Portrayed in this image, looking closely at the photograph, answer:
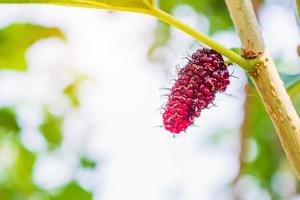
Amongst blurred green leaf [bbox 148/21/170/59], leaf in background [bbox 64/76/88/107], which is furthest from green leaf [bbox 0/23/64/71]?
blurred green leaf [bbox 148/21/170/59]

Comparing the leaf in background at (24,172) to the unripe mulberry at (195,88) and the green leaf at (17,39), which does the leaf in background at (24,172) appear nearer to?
the green leaf at (17,39)

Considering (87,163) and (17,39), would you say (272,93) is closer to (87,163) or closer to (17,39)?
(17,39)

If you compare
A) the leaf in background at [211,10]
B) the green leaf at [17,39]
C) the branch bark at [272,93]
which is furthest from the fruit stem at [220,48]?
the leaf in background at [211,10]

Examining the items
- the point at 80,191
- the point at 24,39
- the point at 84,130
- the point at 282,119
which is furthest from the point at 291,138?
the point at 84,130

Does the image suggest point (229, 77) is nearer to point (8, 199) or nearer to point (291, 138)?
point (291, 138)

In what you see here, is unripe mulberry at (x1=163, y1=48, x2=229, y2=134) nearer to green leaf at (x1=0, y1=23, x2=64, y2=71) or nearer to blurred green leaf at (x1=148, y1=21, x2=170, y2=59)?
green leaf at (x1=0, y1=23, x2=64, y2=71)

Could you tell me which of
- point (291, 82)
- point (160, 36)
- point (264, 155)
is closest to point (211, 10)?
point (160, 36)
